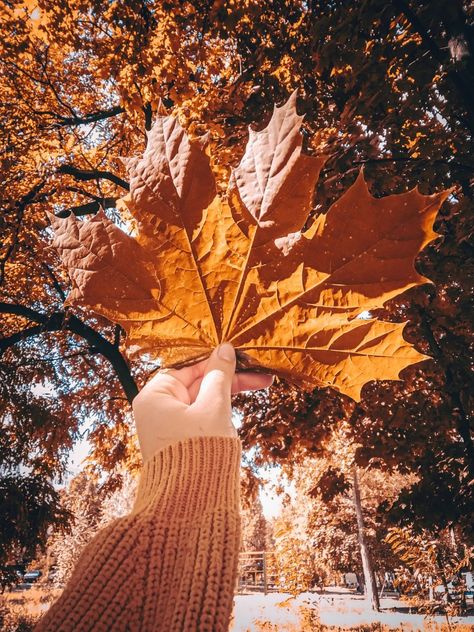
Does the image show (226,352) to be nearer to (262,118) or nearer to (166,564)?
(166,564)

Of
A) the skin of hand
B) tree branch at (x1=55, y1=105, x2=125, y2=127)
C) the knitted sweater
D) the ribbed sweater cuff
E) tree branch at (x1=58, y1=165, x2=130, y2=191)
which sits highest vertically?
tree branch at (x1=55, y1=105, x2=125, y2=127)

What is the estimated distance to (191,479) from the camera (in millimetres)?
1159

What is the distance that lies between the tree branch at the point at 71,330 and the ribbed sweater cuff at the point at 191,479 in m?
6.07

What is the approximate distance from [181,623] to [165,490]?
34cm

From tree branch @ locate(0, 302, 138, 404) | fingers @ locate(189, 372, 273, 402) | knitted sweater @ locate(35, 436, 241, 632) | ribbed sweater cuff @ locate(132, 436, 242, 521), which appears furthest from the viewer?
tree branch @ locate(0, 302, 138, 404)

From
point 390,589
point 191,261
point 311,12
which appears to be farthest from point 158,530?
point 390,589

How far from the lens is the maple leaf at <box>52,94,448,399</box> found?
1276mm

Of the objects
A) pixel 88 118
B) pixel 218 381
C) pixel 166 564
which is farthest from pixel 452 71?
pixel 88 118

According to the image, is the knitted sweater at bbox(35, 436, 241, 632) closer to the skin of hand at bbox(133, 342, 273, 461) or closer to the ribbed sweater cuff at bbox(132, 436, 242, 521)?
the ribbed sweater cuff at bbox(132, 436, 242, 521)

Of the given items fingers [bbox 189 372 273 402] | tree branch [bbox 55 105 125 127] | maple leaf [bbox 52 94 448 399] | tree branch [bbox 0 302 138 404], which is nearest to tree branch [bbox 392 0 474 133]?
maple leaf [bbox 52 94 448 399]

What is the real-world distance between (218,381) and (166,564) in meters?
0.59

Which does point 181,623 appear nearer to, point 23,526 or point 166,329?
point 166,329

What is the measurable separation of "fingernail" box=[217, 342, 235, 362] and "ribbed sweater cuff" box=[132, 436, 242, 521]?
0.31 metres

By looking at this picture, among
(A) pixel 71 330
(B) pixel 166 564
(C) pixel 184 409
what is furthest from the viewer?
(A) pixel 71 330
